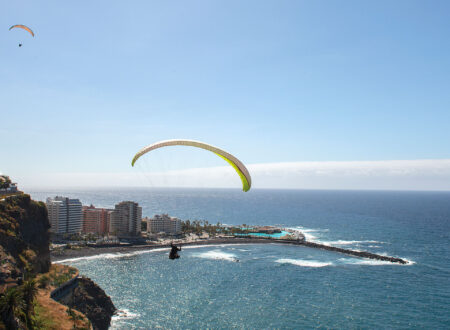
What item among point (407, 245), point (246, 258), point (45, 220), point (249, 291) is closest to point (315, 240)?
point (407, 245)

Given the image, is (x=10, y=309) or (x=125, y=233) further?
(x=125, y=233)

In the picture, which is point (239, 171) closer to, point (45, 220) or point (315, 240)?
point (45, 220)

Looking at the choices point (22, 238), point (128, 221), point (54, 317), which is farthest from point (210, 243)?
point (54, 317)

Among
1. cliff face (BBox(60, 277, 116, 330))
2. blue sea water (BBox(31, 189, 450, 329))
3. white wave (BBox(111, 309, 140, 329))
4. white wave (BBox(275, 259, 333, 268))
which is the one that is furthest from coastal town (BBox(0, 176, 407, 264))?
Result: white wave (BBox(111, 309, 140, 329))

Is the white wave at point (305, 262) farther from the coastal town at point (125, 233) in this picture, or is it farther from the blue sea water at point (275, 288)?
the coastal town at point (125, 233)

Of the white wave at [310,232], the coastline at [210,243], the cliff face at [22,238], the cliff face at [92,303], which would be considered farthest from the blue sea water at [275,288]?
the white wave at [310,232]

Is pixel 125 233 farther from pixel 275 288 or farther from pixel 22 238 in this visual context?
pixel 275 288

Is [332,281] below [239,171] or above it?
below

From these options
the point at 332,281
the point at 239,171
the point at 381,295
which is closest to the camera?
the point at 239,171
